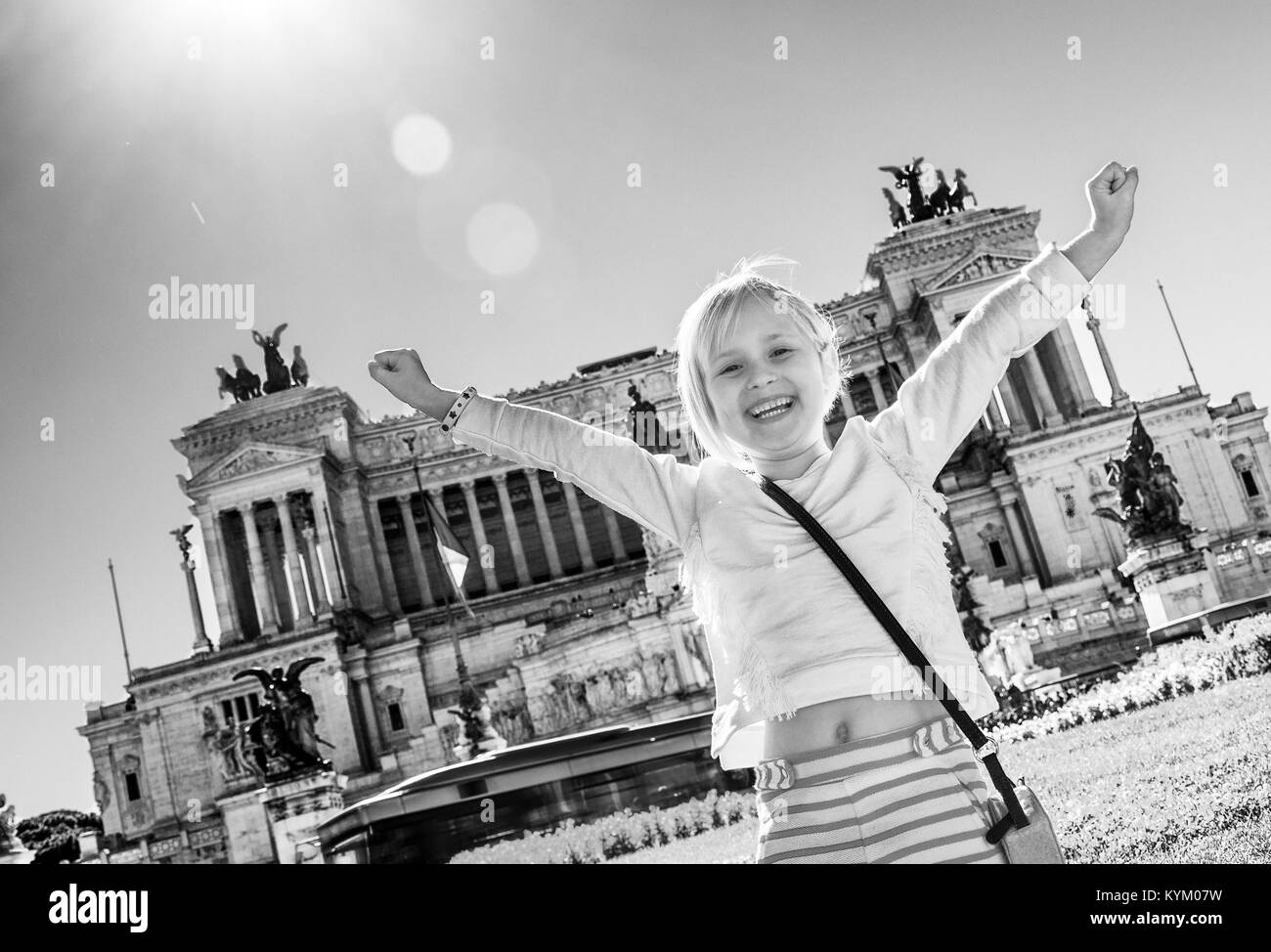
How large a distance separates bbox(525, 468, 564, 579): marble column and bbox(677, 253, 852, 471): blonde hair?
205 ft

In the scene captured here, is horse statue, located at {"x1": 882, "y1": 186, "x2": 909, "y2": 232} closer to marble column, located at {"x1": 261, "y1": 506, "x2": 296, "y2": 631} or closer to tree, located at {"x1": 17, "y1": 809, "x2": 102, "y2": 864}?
marble column, located at {"x1": 261, "y1": 506, "x2": 296, "y2": 631}

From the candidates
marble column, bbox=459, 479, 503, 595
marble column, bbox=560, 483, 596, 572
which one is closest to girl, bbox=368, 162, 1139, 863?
marble column, bbox=459, 479, 503, 595

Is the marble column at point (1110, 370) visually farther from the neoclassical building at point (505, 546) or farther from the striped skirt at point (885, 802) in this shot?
the striped skirt at point (885, 802)

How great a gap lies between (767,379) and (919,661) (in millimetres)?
945

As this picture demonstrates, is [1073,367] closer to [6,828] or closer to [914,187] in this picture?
[914,187]

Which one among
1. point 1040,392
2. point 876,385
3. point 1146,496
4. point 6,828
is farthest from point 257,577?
point 1146,496

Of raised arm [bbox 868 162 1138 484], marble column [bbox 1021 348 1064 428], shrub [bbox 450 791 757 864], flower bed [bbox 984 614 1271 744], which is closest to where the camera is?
raised arm [bbox 868 162 1138 484]

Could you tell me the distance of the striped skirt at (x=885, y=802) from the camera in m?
2.99

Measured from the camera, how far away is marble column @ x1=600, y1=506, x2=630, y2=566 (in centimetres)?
6750

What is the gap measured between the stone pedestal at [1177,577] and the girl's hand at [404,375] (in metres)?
27.2
